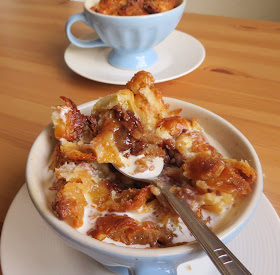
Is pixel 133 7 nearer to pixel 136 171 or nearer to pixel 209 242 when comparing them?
pixel 136 171

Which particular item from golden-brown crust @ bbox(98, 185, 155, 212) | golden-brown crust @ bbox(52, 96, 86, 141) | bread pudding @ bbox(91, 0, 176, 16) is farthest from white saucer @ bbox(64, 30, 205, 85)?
golden-brown crust @ bbox(98, 185, 155, 212)

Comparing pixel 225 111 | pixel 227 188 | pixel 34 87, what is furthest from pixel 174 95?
pixel 227 188

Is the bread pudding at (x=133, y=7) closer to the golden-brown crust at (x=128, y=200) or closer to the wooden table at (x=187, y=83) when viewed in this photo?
the wooden table at (x=187, y=83)

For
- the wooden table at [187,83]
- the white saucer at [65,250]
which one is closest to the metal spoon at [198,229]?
the white saucer at [65,250]

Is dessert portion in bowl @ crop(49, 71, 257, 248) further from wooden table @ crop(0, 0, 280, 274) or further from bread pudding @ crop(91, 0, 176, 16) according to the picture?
bread pudding @ crop(91, 0, 176, 16)

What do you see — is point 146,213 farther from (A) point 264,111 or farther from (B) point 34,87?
(B) point 34,87

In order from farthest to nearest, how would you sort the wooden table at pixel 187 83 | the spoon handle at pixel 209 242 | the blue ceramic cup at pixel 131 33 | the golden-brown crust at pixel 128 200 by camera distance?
the blue ceramic cup at pixel 131 33
the wooden table at pixel 187 83
the golden-brown crust at pixel 128 200
the spoon handle at pixel 209 242
